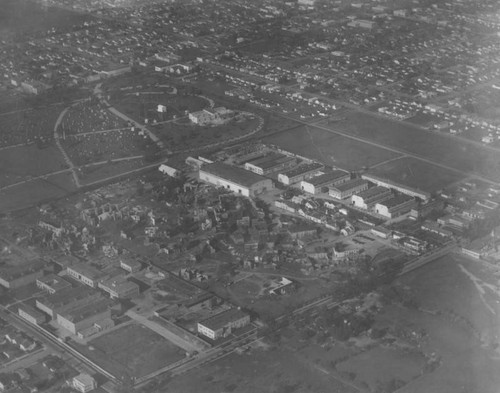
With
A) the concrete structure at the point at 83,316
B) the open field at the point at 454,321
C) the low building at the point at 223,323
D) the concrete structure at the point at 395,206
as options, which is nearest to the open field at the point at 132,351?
the concrete structure at the point at 83,316

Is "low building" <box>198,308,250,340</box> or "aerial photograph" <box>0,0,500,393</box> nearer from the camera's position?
"aerial photograph" <box>0,0,500,393</box>

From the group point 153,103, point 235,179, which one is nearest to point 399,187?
point 235,179

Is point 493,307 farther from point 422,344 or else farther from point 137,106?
point 137,106

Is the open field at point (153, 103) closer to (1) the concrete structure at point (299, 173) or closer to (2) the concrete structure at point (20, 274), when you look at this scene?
(1) the concrete structure at point (299, 173)

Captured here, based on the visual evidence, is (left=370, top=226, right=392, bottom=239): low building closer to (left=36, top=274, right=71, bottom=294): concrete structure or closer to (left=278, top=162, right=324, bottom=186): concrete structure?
(left=278, top=162, right=324, bottom=186): concrete structure

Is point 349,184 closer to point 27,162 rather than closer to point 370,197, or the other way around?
point 370,197

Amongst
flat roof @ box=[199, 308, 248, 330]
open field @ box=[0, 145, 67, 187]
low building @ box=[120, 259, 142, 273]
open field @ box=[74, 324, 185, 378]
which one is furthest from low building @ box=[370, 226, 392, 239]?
open field @ box=[0, 145, 67, 187]
